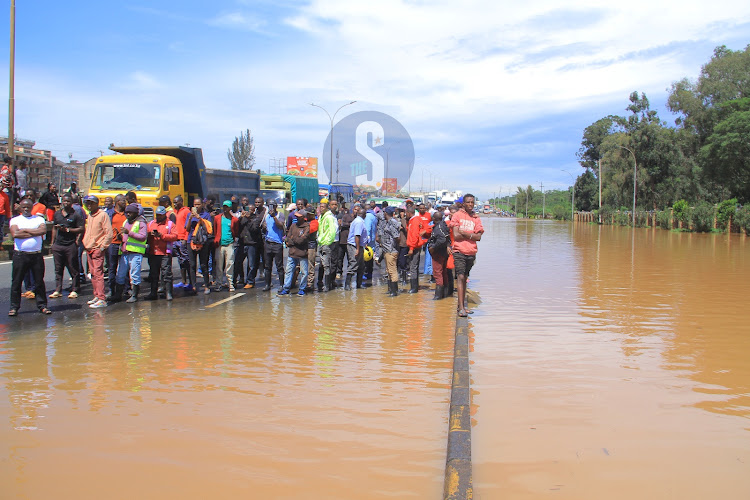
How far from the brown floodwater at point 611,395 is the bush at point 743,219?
101ft

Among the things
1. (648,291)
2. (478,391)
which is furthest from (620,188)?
(478,391)

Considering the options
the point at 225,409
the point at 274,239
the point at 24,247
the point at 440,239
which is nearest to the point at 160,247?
the point at 24,247

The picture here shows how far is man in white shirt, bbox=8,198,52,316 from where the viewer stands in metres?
9.50

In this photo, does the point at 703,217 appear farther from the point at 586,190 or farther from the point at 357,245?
the point at 586,190

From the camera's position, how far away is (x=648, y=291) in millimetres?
13562

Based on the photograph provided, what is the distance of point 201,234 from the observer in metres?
12.1

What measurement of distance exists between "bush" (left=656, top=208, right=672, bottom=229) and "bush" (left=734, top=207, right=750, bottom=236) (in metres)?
10.7

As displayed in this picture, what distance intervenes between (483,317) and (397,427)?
5.32 metres

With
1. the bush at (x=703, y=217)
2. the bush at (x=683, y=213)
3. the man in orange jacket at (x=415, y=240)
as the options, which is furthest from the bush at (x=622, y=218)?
the man in orange jacket at (x=415, y=240)

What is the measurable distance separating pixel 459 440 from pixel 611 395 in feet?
7.37

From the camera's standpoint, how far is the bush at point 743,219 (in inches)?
1527

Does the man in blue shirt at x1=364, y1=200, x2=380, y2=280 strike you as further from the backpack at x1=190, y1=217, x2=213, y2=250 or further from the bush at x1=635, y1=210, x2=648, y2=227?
the bush at x1=635, y1=210, x2=648, y2=227

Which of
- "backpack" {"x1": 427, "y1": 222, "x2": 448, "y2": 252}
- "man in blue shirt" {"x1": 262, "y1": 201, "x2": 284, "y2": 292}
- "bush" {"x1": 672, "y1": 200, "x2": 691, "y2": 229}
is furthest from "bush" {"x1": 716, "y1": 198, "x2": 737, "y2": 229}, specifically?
"man in blue shirt" {"x1": 262, "y1": 201, "x2": 284, "y2": 292}

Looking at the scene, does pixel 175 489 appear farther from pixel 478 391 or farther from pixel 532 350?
pixel 532 350
